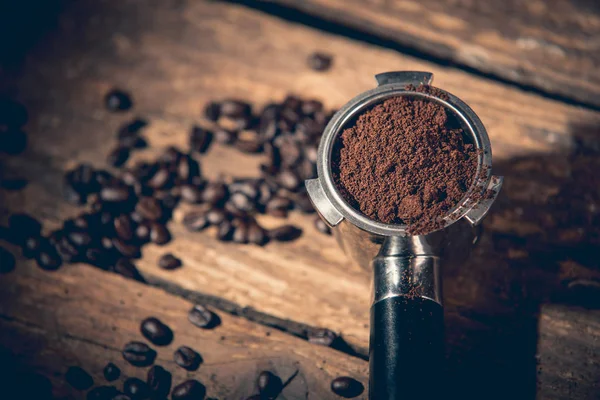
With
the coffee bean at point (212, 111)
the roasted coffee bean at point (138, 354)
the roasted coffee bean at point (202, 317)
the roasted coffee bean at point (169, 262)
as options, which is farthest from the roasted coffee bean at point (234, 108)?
the roasted coffee bean at point (138, 354)

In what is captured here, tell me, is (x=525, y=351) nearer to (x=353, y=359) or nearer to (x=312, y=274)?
(x=353, y=359)

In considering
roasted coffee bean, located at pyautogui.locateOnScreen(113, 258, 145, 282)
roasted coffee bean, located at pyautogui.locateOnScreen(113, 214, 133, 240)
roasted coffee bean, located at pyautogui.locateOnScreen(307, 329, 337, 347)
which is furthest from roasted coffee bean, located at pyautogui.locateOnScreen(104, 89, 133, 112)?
roasted coffee bean, located at pyautogui.locateOnScreen(307, 329, 337, 347)

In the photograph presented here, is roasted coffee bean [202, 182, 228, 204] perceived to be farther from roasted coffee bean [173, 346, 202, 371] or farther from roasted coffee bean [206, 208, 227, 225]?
roasted coffee bean [173, 346, 202, 371]

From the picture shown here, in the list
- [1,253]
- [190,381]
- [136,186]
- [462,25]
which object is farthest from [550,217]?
[1,253]

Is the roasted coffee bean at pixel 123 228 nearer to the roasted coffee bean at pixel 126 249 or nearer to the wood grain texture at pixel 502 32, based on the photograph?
the roasted coffee bean at pixel 126 249

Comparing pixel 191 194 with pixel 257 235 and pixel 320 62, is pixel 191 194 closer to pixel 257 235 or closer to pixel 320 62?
pixel 257 235
